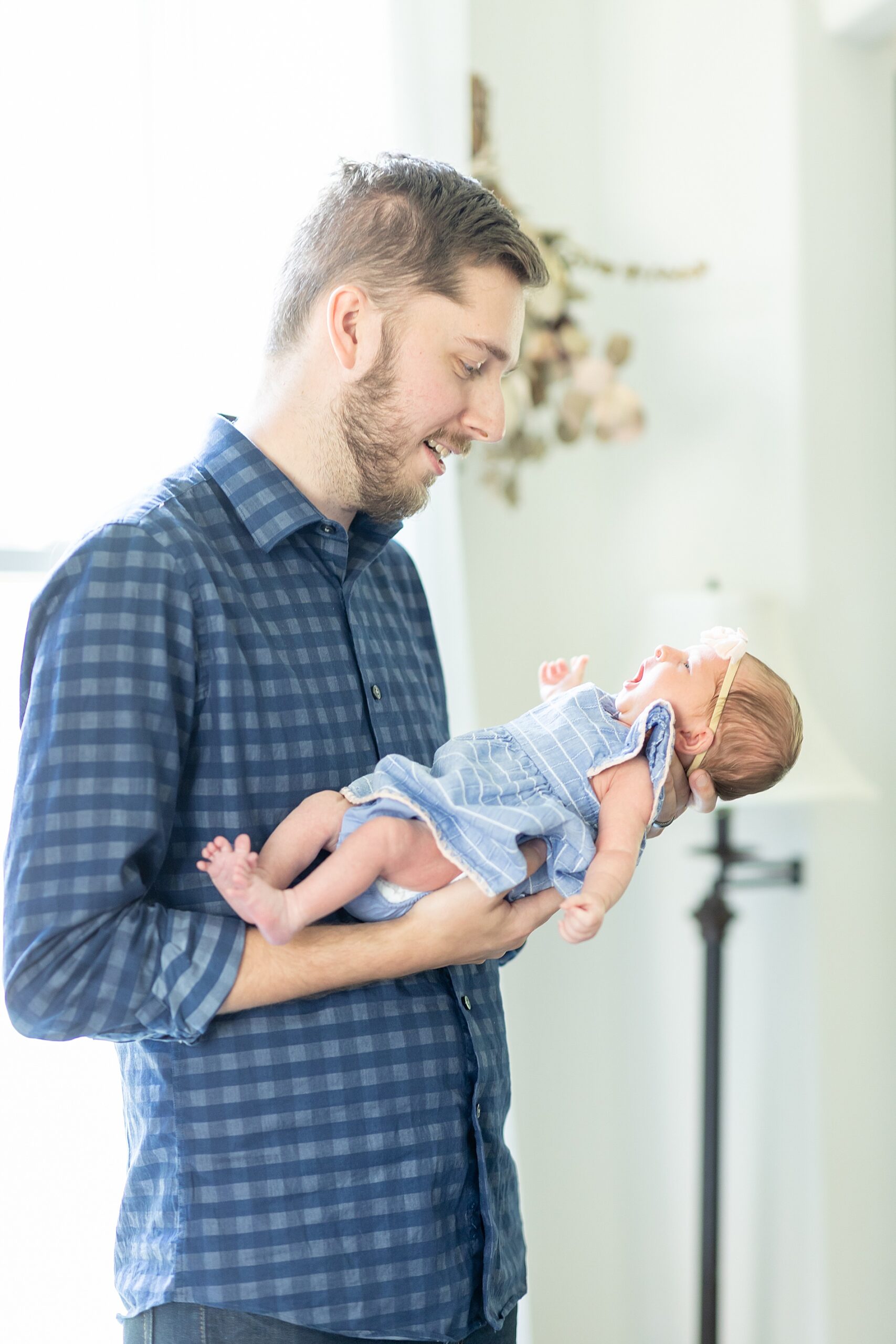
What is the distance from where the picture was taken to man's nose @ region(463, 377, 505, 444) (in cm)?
134

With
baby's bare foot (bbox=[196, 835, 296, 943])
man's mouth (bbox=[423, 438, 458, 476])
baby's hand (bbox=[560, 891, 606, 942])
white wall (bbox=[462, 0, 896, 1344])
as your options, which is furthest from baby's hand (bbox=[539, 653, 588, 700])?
white wall (bbox=[462, 0, 896, 1344])

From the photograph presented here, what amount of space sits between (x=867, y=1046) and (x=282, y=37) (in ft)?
6.59

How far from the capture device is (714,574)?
2389mm

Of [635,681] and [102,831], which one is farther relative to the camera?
[635,681]

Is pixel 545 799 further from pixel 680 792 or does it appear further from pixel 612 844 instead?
pixel 680 792

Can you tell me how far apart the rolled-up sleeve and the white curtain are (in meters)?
0.48

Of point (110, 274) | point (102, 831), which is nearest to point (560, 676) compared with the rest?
point (102, 831)

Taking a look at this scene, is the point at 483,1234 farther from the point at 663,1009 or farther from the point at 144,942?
the point at 663,1009

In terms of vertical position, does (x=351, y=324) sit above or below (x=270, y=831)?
above

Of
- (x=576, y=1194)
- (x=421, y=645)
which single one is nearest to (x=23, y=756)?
(x=421, y=645)

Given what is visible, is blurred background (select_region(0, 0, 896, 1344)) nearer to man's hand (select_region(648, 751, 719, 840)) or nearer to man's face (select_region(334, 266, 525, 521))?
man's face (select_region(334, 266, 525, 521))

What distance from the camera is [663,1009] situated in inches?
96.2

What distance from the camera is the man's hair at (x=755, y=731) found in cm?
142

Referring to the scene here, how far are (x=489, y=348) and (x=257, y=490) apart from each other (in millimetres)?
305
